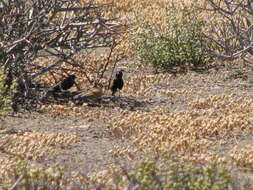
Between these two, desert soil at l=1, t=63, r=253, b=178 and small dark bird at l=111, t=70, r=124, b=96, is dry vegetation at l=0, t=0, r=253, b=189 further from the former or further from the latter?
small dark bird at l=111, t=70, r=124, b=96

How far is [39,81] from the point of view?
37.0 ft

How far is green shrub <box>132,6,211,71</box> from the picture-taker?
12305mm

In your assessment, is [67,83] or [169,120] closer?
[169,120]

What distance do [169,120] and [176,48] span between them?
13.5ft

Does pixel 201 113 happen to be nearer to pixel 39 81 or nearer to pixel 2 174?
pixel 39 81

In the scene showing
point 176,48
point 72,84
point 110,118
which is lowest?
point 110,118

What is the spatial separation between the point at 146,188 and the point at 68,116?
4655mm

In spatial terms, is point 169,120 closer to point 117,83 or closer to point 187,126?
point 187,126

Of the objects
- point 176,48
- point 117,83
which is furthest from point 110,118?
point 176,48

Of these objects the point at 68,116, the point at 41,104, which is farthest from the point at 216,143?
the point at 41,104

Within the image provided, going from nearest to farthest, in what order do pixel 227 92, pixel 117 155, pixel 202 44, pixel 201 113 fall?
1. pixel 117 155
2. pixel 201 113
3. pixel 227 92
4. pixel 202 44

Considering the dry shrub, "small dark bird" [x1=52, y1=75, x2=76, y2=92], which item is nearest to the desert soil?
the dry shrub

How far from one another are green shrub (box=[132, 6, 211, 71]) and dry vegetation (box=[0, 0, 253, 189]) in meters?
0.31

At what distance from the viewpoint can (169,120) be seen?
8508 mm
